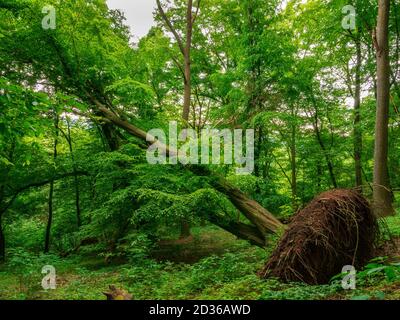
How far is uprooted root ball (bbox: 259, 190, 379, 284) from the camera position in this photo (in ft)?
17.0

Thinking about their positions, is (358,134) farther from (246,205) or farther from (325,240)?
(325,240)

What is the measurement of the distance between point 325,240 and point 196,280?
8.00 feet

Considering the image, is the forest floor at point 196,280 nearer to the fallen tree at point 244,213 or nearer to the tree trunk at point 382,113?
the fallen tree at point 244,213

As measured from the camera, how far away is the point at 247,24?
13.2 metres

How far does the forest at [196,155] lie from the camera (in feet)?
17.7

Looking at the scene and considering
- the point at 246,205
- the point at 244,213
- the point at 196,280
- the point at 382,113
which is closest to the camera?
the point at 196,280

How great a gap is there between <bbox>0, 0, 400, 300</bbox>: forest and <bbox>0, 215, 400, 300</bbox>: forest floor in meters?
0.05

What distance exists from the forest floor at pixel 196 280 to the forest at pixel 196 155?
0.16 ft

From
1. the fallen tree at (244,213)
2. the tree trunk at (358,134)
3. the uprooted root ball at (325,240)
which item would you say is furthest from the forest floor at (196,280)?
the tree trunk at (358,134)

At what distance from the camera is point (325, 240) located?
5.16 meters

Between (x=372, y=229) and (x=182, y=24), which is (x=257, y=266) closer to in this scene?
(x=372, y=229)

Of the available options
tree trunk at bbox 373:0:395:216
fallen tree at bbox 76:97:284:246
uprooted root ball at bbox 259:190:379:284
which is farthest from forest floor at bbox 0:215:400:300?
tree trunk at bbox 373:0:395:216

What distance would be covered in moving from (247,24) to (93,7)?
19.8 ft

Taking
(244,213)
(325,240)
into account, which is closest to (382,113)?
(244,213)
